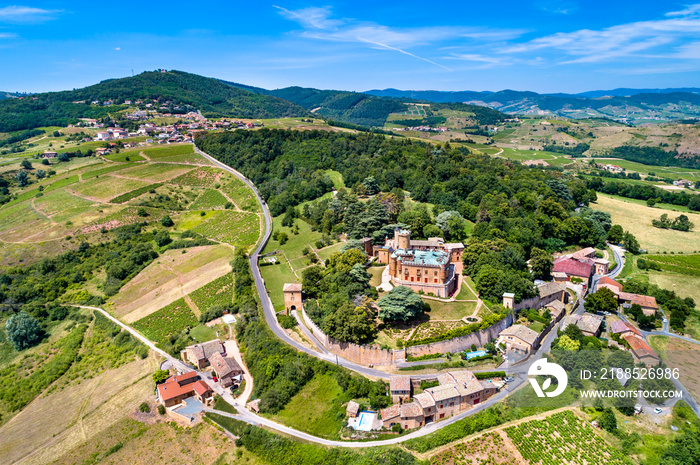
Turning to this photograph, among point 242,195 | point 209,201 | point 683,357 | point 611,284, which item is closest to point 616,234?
point 611,284

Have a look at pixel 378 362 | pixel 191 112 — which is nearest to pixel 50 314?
pixel 378 362

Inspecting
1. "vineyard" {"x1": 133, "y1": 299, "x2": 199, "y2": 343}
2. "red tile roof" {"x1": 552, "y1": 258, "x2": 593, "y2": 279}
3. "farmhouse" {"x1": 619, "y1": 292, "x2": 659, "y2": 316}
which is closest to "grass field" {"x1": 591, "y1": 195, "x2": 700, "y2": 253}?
"red tile roof" {"x1": 552, "y1": 258, "x2": 593, "y2": 279}

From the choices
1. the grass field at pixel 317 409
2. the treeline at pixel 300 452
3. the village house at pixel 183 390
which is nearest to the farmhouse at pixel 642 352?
the treeline at pixel 300 452

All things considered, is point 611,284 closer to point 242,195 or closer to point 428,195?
point 428,195

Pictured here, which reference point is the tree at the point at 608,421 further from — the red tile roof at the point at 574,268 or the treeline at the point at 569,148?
the treeline at the point at 569,148

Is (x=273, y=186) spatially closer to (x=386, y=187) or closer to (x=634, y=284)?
(x=386, y=187)

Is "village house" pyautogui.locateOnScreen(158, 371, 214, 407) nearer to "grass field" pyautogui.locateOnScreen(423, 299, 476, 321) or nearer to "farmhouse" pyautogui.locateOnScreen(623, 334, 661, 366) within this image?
"grass field" pyautogui.locateOnScreen(423, 299, 476, 321)

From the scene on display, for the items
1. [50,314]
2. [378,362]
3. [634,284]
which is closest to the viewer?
[378,362]
